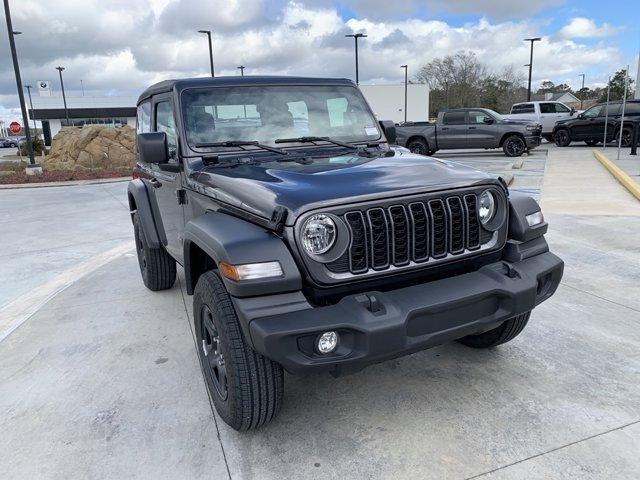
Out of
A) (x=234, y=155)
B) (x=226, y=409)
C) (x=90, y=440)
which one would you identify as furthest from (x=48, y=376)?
(x=234, y=155)

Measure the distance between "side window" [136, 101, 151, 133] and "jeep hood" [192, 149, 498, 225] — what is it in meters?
1.60

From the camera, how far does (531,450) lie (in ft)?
8.38

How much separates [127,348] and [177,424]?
1213 millimetres

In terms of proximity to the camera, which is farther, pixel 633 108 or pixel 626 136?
pixel 626 136

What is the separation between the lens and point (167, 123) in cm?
393

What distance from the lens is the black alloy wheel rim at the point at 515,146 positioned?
1767 cm

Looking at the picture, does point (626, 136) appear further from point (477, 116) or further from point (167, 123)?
point (167, 123)

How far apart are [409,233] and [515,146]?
55.0 feet

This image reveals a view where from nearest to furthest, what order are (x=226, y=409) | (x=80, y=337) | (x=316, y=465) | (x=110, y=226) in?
(x=316, y=465), (x=226, y=409), (x=80, y=337), (x=110, y=226)

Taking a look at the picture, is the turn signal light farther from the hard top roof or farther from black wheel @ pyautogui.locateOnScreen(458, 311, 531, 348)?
the hard top roof

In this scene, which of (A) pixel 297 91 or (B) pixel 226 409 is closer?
(B) pixel 226 409

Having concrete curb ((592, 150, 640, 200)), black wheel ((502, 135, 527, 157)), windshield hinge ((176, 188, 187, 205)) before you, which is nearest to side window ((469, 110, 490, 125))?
black wheel ((502, 135, 527, 157))

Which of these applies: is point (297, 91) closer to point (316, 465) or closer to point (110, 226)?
point (316, 465)

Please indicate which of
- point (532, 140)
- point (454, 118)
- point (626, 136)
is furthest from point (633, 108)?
point (454, 118)
